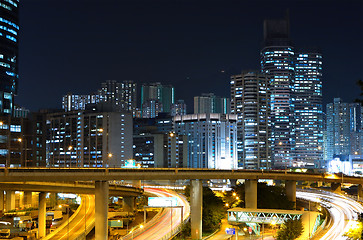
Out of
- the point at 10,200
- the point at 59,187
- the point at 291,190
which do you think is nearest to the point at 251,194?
the point at 291,190

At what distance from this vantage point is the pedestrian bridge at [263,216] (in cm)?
8694

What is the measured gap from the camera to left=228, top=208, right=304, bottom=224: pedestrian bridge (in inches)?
3423

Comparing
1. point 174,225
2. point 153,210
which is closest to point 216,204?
point 174,225

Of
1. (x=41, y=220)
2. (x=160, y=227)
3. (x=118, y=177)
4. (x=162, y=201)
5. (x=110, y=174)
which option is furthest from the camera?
(x=41, y=220)

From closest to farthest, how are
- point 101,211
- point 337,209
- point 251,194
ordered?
point 101,211 < point 251,194 < point 337,209

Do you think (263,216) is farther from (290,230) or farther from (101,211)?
(101,211)

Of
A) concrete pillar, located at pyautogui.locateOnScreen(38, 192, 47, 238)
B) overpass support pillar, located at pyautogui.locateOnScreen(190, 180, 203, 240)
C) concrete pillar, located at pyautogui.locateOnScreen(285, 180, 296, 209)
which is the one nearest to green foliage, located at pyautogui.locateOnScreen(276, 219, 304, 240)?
overpass support pillar, located at pyautogui.locateOnScreen(190, 180, 203, 240)

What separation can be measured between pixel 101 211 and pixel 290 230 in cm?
2959

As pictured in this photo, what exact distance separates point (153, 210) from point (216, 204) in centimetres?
2469

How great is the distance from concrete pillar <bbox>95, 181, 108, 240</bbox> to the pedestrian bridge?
22488mm

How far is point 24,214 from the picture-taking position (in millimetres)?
124875

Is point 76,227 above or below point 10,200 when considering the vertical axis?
below

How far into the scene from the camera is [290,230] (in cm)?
8144

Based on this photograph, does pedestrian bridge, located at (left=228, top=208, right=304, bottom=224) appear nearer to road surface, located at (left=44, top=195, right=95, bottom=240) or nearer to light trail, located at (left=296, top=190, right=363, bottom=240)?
light trail, located at (left=296, top=190, right=363, bottom=240)
